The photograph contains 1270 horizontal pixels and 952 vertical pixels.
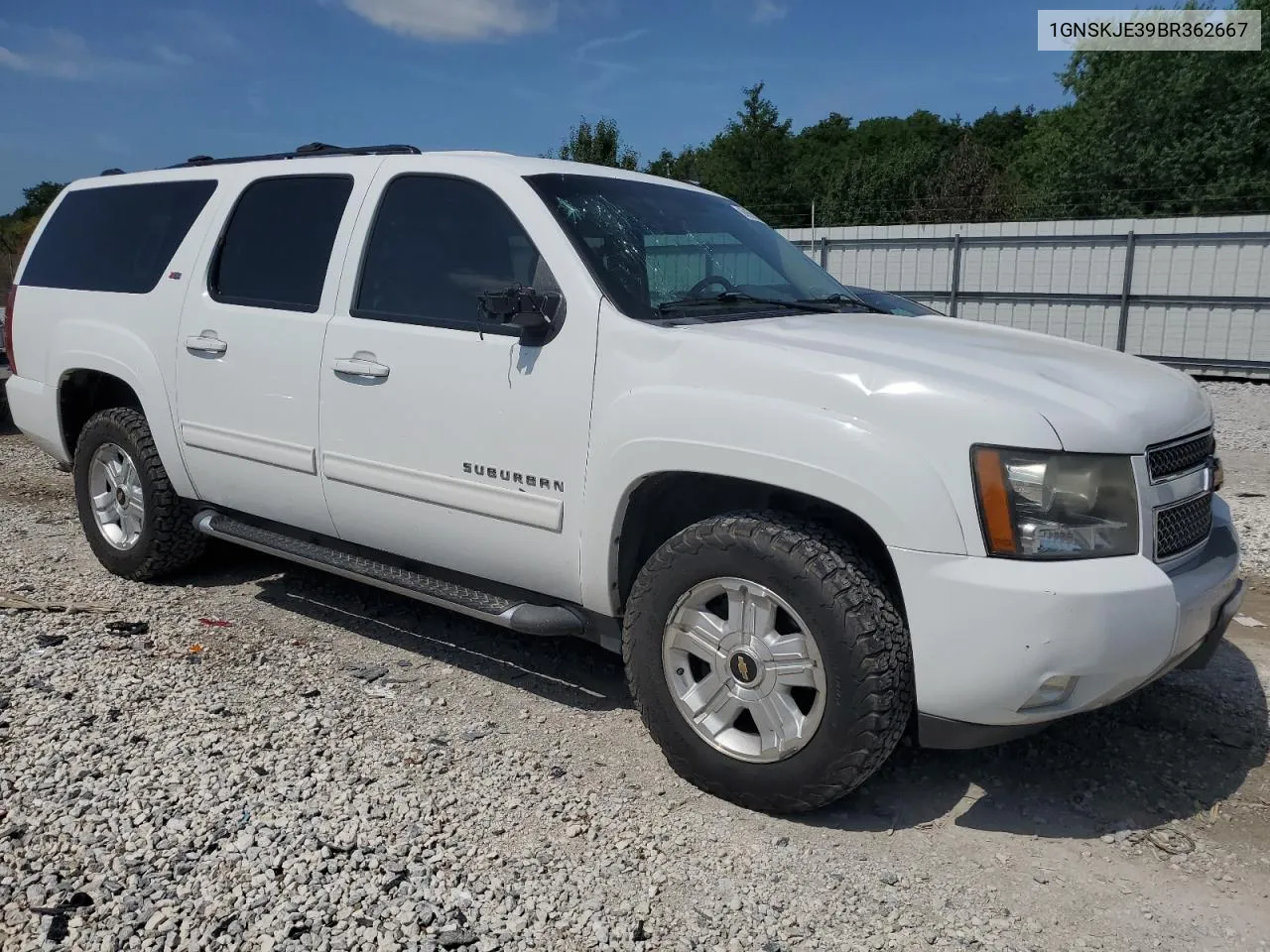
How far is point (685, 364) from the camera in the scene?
3.08 meters

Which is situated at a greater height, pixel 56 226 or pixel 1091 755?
pixel 56 226

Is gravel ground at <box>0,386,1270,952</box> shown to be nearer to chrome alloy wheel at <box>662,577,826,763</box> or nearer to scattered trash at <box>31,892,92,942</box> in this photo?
scattered trash at <box>31,892,92,942</box>

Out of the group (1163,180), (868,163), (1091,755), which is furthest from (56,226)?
(868,163)

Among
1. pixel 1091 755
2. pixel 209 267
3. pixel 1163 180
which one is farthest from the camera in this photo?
pixel 1163 180

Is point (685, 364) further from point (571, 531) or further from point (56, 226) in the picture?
point (56, 226)

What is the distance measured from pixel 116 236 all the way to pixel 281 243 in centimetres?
136

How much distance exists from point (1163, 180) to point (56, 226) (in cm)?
4072

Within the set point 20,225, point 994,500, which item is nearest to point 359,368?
point 994,500

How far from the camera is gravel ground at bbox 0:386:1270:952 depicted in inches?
101

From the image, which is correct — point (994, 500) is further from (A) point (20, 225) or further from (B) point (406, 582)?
(A) point (20, 225)

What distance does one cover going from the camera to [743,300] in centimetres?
366

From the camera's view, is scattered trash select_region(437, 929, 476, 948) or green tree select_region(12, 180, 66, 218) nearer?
scattered trash select_region(437, 929, 476, 948)

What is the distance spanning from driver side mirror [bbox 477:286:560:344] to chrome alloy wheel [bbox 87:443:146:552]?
261 cm

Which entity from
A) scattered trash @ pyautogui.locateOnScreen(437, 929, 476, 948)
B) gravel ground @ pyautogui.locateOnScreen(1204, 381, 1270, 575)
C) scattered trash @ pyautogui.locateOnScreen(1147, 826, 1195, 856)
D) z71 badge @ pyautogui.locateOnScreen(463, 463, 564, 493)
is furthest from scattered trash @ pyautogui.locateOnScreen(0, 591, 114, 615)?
gravel ground @ pyautogui.locateOnScreen(1204, 381, 1270, 575)
